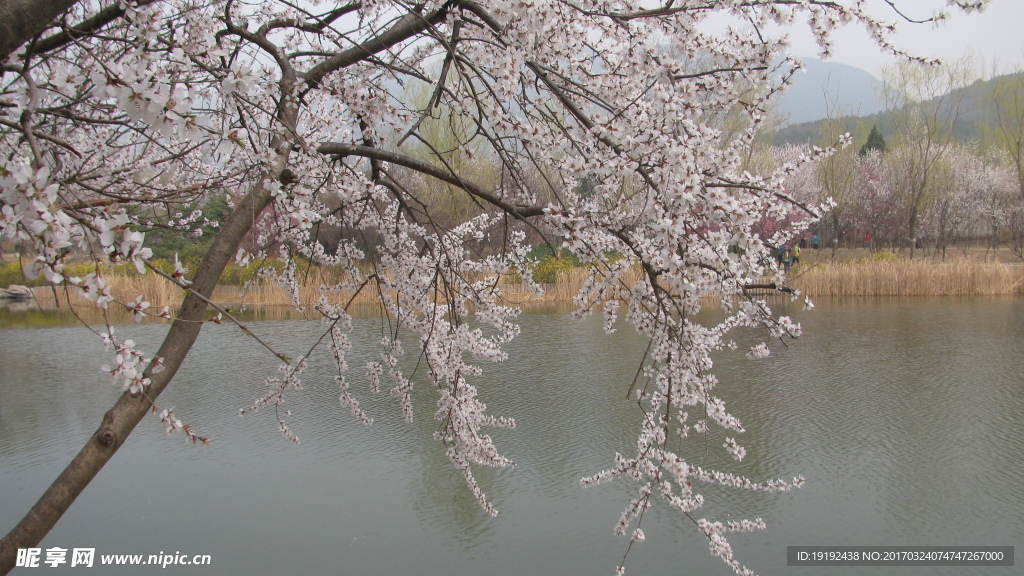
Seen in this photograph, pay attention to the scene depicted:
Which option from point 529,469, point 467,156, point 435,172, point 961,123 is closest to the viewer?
point 435,172

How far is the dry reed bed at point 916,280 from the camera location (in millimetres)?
9688

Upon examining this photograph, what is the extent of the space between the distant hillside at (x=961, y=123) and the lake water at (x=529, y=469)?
45.3ft

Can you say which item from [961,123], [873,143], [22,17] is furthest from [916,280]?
[961,123]

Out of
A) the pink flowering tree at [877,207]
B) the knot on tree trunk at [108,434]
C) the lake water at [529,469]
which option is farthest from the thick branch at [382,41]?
the pink flowering tree at [877,207]

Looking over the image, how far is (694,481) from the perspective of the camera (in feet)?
10.8

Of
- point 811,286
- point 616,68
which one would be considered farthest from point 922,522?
point 811,286

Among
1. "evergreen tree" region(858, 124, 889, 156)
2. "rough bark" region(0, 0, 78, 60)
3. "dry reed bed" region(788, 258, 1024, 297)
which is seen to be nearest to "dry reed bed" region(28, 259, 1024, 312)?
"dry reed bed" region(788, 258, 1024, 297)

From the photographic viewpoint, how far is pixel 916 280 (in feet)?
32.2

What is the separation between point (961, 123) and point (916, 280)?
4349 centimetres

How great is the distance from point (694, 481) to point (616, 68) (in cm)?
205

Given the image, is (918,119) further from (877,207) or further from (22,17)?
(22,17)

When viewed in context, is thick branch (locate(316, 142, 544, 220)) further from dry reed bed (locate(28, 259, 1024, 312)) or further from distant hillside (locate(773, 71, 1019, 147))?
distant hillside (locate(773, 71, 1019, 147))

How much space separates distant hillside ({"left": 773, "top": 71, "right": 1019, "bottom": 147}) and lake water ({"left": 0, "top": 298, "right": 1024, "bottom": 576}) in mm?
13811

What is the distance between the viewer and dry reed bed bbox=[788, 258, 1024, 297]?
969 centimetres
